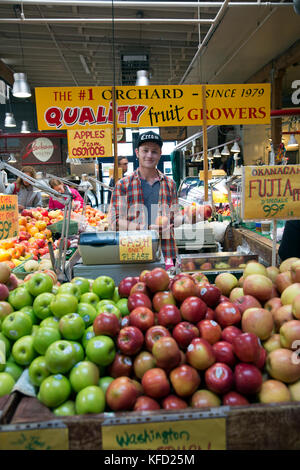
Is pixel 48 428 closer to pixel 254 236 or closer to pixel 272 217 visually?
pixel 272 217

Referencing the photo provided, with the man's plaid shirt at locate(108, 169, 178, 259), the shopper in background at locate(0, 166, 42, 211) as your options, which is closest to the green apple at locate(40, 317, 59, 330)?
the man's plaid shirt at locate(108, 169, 178, 259)

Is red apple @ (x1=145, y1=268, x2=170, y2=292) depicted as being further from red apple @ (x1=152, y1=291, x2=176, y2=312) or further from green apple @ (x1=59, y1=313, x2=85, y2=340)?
green apple @ (x1=59, y1=313, x2=85, y2=340)

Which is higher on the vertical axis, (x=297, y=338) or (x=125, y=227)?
(x=125, y=227)

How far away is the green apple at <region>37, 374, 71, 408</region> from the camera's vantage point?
1.12 m

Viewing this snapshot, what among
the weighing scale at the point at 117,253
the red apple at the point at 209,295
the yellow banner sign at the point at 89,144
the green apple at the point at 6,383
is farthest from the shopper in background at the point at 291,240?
the yellow banner sign at the point at 89,144

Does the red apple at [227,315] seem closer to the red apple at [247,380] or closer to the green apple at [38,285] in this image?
the red apple at [247,380]

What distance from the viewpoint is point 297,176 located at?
237cm

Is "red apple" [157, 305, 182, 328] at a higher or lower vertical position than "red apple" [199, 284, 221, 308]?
lower

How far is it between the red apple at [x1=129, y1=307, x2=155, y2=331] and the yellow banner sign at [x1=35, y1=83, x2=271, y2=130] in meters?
3.04

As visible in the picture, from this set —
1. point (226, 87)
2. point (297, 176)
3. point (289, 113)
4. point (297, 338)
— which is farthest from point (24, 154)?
point (297, 338)

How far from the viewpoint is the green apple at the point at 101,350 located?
3.99ft

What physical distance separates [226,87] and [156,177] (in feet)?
5.27

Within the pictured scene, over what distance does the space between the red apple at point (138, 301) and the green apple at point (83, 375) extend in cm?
32

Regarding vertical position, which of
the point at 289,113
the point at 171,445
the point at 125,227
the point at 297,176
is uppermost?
the point at 289,113
